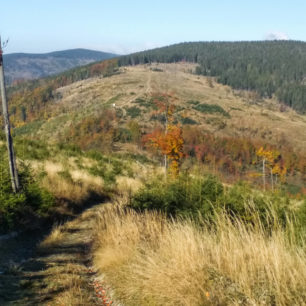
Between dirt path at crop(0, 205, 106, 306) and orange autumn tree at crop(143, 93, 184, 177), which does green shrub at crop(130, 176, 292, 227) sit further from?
orange autumn tree at crop(143, 93, 184, 177)

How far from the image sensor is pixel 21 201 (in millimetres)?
7199

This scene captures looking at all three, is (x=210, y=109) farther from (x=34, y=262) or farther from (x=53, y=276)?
(x=53, y=276)

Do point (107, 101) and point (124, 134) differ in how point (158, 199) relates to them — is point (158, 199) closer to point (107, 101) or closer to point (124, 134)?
point (124, 134)

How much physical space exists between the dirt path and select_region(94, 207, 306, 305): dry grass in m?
0.50

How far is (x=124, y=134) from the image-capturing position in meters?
59.9

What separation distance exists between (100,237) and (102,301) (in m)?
2.09

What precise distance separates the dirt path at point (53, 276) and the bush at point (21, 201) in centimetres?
63

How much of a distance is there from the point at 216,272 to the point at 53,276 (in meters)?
2.42

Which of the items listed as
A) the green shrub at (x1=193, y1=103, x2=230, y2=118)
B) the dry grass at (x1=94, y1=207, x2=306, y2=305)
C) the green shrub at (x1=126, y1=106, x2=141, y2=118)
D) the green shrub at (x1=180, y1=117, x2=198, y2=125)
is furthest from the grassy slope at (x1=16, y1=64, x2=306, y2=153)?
the dry grass at (x1=94, y1=207, x2=306, y2=305)

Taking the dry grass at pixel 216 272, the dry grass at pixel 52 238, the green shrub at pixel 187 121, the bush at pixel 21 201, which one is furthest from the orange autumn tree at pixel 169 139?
the green shrub at pixel 187 121

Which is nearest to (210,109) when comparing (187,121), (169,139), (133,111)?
(187,121)

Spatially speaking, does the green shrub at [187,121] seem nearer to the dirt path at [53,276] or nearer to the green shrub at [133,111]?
the green shrub at [133,111]

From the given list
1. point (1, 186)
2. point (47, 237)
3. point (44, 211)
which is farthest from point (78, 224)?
point (1, 186)

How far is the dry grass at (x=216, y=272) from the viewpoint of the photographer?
3.01 metres
